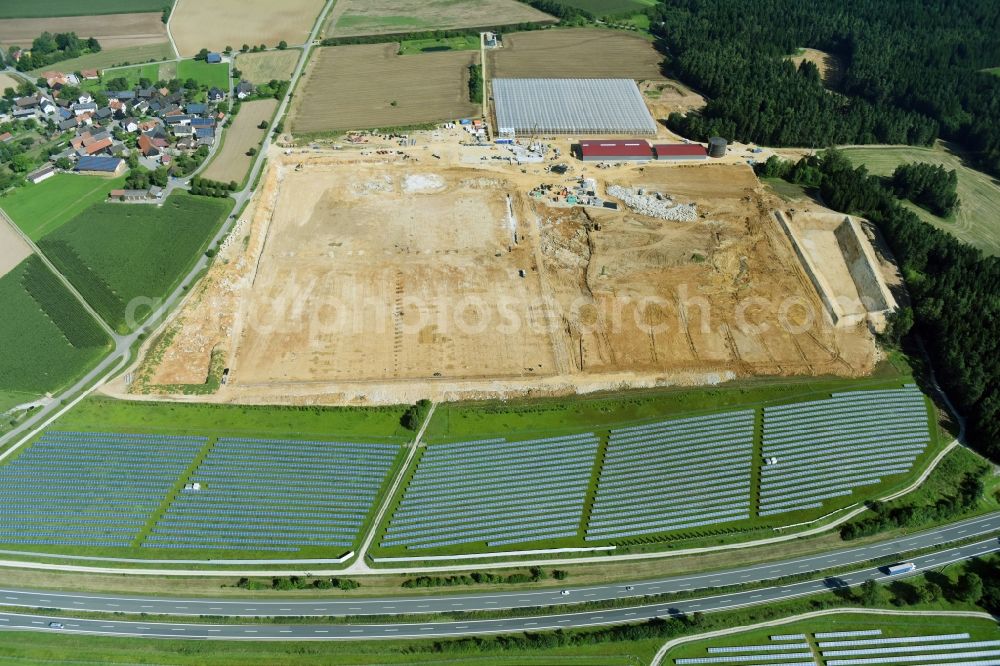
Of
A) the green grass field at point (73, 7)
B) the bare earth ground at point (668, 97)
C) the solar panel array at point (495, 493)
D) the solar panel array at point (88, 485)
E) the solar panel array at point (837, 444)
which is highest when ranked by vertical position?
the green grass field at point (73, 7)

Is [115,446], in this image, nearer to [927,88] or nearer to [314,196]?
[314,196]

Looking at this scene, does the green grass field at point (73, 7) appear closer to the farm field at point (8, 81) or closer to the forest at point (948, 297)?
the farm field at point (8, 81)

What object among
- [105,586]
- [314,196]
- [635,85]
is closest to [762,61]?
[635,85]

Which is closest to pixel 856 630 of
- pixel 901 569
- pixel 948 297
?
pixel 901 569

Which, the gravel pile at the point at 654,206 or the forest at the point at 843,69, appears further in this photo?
the forest at the point at 843,69

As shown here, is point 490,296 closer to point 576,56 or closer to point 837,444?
point 837,444

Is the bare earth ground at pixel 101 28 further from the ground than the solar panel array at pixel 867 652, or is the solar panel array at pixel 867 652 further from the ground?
the bare earth ground at pixel 101 28

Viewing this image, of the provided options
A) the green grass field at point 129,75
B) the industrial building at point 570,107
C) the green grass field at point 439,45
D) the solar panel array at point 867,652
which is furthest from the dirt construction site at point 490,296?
the green grass field at point 129,75
